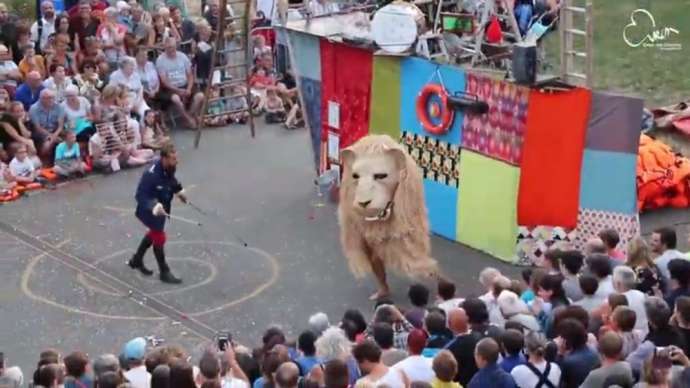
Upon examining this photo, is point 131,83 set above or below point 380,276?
above

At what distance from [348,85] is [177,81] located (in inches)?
155

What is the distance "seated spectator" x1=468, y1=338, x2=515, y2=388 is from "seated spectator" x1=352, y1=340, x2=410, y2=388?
45cm

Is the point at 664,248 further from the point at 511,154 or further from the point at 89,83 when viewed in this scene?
the point at 89,83

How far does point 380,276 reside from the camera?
12977mm

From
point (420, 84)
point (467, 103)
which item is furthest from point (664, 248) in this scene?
point (420, 84)

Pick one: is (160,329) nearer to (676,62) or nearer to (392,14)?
(392,14)

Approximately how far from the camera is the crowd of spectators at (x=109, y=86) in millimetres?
16594

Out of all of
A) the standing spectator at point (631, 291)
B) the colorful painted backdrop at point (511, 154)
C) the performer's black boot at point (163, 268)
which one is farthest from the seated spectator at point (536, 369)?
the performer's black boot at point (163, 268)

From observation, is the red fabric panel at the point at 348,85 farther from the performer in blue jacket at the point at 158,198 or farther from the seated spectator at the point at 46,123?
the seated spectator at the point at 46,123

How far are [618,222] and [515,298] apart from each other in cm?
393

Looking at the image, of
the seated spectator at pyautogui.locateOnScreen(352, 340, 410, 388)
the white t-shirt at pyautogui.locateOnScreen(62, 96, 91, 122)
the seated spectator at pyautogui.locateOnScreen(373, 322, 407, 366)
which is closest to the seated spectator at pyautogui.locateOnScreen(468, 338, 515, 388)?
the seated spectator at pyautogui.locateOnScreen(352, 340, 410, 388)

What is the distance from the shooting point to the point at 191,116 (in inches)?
737

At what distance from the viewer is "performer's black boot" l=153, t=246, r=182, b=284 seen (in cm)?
1342

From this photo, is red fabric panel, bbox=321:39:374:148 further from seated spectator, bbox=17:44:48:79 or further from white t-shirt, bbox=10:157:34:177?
seated spectator, bbox=17:44:48:79
